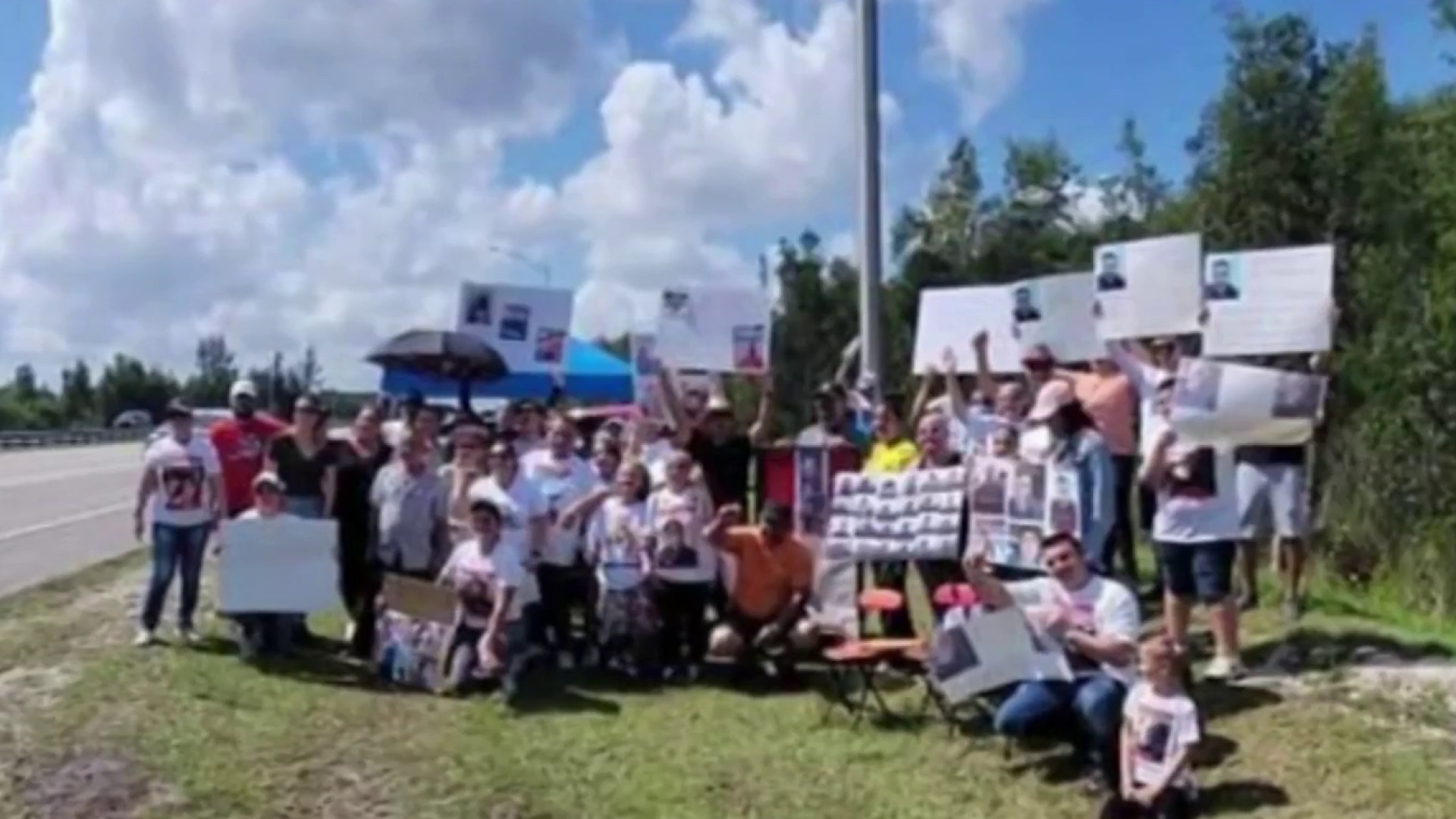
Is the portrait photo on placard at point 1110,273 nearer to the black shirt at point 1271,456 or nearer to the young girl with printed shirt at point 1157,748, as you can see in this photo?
the black shirt at point 1271,456

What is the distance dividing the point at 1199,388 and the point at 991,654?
1.99 m

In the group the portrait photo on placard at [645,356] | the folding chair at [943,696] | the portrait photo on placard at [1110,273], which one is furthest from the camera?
the portrait photo on placard at [645,356]

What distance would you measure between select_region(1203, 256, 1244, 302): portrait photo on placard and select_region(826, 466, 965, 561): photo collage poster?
5.86ft

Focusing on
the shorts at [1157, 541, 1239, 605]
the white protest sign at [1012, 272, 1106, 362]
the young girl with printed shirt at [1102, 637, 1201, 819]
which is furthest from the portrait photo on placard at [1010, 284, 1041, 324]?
the young girl with printed shirt at [1102, 637, 1201, 819]

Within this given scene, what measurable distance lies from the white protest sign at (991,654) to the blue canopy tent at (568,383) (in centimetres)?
602

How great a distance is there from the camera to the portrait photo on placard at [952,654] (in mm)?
9703

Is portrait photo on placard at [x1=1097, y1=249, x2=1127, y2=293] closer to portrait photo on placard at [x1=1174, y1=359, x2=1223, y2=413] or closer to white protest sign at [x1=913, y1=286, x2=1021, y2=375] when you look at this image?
portrait photo on placard at [x1=1174, y1=359, x2=1223, y2=413]

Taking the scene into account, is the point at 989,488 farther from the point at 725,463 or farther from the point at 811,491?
the point at 725,463

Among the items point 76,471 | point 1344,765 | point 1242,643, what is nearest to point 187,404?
point 1242,643

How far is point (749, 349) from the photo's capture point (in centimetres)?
1355

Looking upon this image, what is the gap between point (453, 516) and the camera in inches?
488

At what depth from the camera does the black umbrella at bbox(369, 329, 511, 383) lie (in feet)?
49.6

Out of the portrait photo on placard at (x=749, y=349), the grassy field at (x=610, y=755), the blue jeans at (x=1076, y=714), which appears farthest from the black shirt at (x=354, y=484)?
the blue jeans at (x=1076, y=714)

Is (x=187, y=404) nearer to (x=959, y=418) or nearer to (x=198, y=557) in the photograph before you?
(x=198, y=557)
